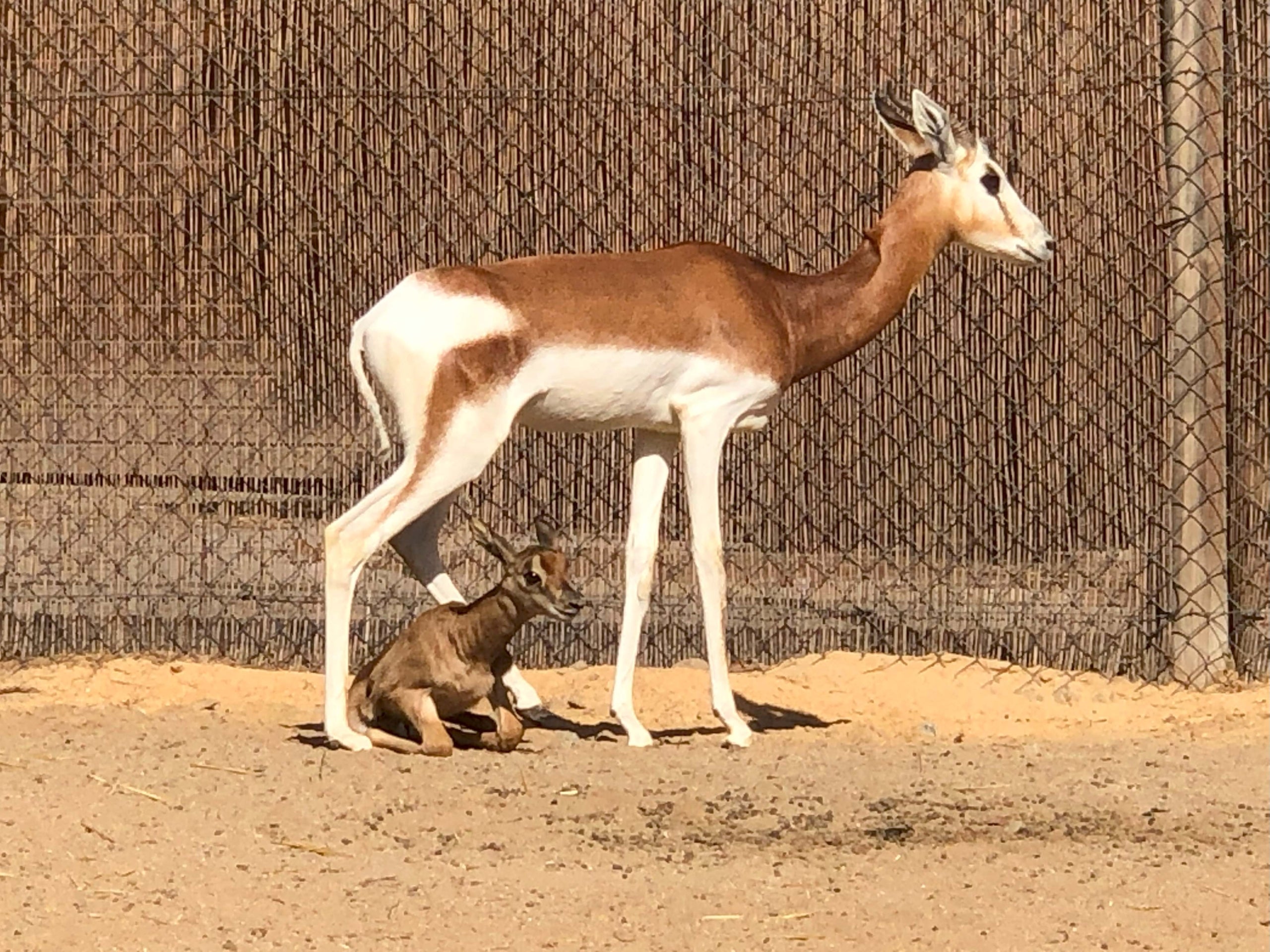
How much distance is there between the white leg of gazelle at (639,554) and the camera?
24.0 feet

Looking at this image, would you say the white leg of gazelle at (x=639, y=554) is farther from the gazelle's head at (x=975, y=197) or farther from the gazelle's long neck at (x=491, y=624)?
the gazelle's head at (x=975, y=197)

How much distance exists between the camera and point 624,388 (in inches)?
285

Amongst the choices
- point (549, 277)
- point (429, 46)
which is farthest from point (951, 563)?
point (429, 46)

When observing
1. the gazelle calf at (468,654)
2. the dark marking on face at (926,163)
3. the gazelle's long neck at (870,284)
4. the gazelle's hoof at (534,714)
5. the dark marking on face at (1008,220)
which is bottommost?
the gazelle's hoof at (534,714)

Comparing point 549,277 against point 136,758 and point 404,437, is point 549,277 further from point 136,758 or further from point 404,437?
point 136,758

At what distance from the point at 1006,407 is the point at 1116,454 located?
450mm

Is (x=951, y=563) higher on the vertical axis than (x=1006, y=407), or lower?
lower

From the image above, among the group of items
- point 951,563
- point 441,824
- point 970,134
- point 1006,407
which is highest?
point 970,134

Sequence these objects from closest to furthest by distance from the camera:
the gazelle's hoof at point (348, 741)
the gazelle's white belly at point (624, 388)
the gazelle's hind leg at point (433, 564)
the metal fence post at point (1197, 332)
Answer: the gazelle's hoof at point (348, 741)
the gazelle's white belly at point (624, 388)
the gazelle's hind leg at point (433, 564)
the metal fence post at point (1197, 332)

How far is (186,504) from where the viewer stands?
8.88m

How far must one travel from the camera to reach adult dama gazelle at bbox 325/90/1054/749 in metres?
6.96

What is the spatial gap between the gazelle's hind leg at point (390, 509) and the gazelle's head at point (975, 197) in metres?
1.86

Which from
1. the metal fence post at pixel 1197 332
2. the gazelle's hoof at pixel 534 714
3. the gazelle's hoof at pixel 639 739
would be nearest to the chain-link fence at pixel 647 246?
the metal fence post at pixel 1197 332

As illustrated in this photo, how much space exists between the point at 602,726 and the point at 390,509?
4.32 ft
